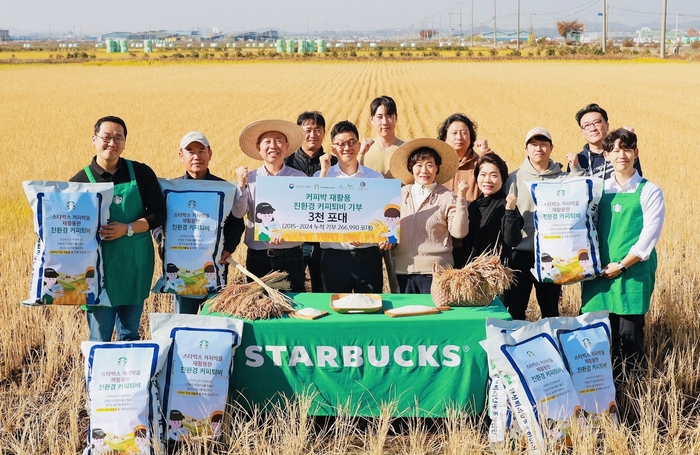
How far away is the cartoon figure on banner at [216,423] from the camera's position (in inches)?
153

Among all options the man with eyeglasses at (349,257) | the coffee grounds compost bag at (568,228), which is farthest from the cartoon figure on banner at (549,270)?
the man with eyeglasses at (349,257)

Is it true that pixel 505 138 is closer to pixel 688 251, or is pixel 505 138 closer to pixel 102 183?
pixel 688 251

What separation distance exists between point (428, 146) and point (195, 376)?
7.09 feet

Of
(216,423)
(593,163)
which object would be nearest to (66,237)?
(216,423)

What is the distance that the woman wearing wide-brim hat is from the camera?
470 cm

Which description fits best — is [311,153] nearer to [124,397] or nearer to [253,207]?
[253,207]

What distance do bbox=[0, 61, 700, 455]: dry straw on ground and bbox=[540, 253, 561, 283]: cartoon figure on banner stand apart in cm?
78

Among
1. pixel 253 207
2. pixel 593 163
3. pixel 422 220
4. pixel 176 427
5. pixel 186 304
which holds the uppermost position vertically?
pixel 593 163

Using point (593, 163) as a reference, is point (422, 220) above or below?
below

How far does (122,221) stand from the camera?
446 cm

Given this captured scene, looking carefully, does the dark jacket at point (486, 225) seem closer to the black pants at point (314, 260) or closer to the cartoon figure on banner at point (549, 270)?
the cartoon figure on banner at point (549, 270)

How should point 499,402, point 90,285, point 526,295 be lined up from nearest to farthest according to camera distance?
point 499,402 → point 90,285 → point 526,295

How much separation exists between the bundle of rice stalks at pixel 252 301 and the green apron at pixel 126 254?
1.80ft

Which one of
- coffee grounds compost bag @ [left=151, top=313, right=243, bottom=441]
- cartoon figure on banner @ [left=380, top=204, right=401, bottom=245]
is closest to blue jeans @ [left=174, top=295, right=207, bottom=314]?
coffee grounds compost bag @ [left=151, top=313, right=243, bottom=441]
